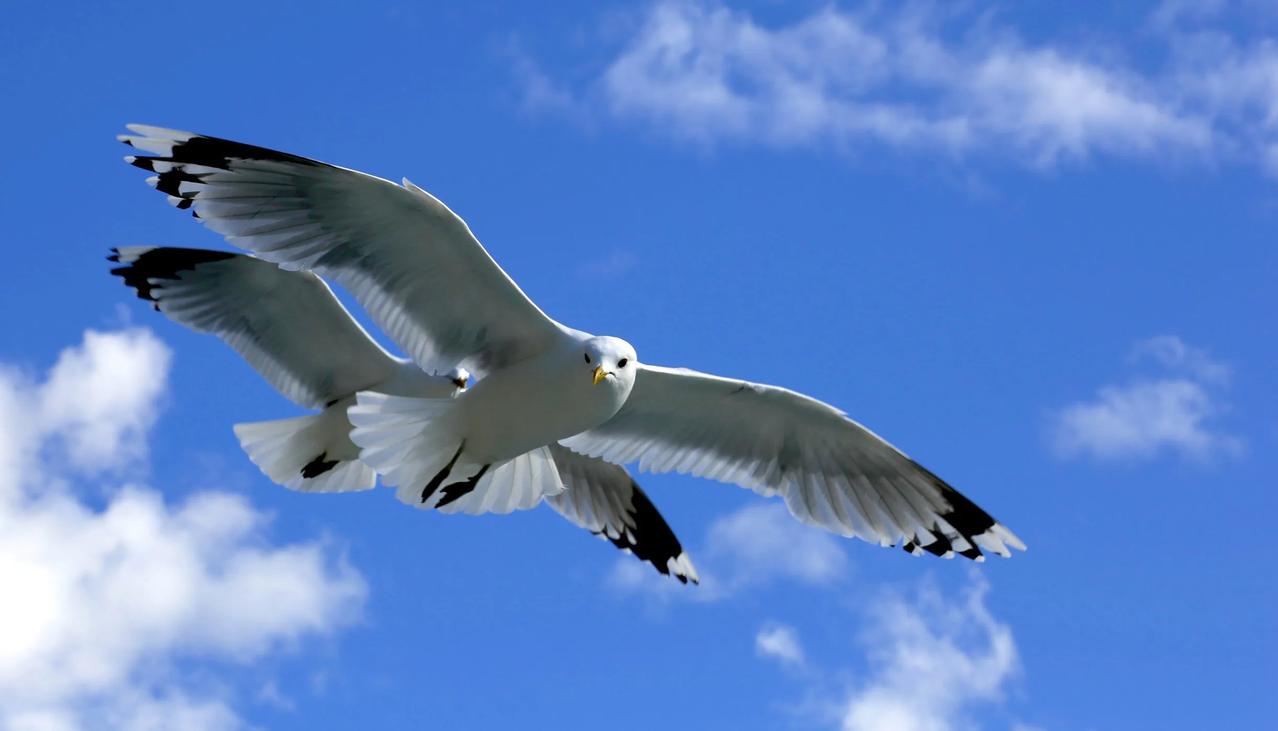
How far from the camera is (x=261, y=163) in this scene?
22.7 feet

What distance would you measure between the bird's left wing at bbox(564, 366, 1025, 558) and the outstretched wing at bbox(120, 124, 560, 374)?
1062mm

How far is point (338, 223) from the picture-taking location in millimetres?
6996

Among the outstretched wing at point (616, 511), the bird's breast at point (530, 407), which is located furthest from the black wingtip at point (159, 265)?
the bird's breast at point (530, 407)

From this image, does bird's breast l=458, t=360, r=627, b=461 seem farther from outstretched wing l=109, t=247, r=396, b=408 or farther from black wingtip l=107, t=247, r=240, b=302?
black wingtip l=107, t=247, r=240, b=302

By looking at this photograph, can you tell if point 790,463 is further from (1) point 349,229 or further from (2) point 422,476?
(1) point 349,229

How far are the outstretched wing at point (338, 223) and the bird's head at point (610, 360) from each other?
380 millimetres

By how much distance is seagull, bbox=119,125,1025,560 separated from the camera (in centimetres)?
694

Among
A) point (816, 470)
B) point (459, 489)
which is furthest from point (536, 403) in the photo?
point (816, 470)

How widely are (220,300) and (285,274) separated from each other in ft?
1.55

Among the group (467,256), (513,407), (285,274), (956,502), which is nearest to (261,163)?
(467,256)

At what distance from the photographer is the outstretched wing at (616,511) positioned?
31.1 feet

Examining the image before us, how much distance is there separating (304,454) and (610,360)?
291cm

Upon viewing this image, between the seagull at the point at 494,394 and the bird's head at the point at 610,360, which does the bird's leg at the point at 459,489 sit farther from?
the bird's head at the point at 610,360

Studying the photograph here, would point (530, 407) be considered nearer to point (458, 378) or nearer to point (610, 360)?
point (610, 360)
